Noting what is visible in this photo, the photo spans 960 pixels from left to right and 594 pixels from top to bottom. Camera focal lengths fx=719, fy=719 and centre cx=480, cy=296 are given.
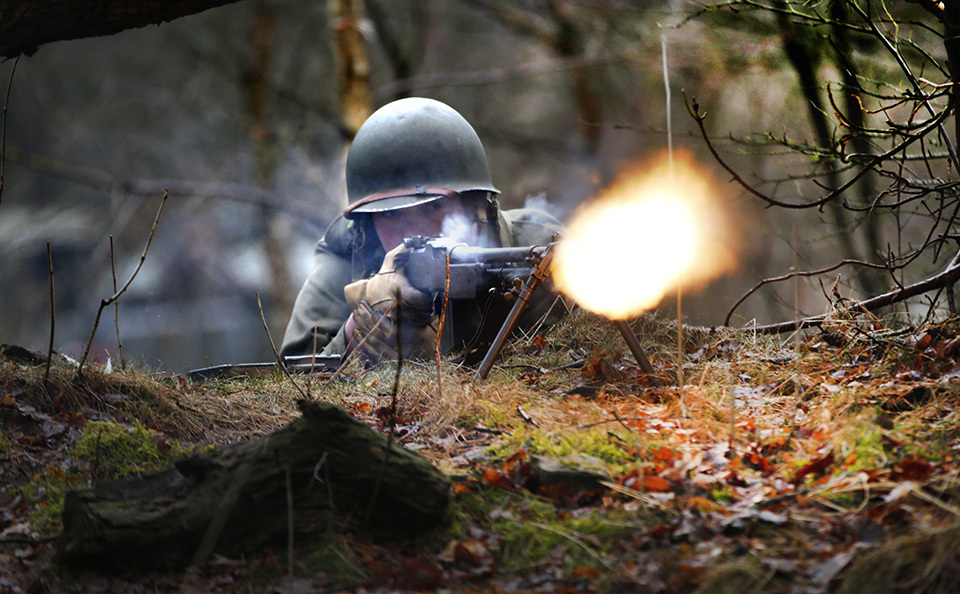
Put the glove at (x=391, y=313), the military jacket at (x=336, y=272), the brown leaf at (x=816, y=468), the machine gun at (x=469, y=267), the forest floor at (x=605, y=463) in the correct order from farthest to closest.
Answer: the military jacket at (x=336, y=272) → the glove at (x=391, y=313) → the machine gun at (x=469, y=267) → the brown leaf at (x=816, y=468) → the forest floor at (x=605, y=463)

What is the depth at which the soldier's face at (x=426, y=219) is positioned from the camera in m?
5.12

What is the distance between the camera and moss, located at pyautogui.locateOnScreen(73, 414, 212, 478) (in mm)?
2660

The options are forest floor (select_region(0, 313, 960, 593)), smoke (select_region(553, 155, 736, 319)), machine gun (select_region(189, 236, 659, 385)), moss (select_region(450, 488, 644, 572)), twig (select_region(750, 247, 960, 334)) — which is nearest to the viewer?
forest floor (select_region(0, 313, 960, 593))

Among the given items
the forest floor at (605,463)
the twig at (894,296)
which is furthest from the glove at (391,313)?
the twig at (894,296)

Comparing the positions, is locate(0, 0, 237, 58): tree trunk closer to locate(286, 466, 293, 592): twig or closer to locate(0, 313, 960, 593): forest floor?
locate(0, 313, 960, 593): forest floor

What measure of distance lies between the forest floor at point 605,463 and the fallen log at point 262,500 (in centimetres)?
5

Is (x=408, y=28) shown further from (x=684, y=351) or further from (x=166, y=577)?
(x=166, y=577)

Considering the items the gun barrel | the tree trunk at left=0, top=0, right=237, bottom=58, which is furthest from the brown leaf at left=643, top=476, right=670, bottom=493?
the tree trunk at left=0, top=0, right=237, bottom=58

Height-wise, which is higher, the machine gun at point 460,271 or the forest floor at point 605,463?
the machine gun at point 460,271

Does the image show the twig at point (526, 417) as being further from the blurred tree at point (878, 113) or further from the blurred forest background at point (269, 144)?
the blurred forest background at point (269, 144)

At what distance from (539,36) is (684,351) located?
699 centimetres

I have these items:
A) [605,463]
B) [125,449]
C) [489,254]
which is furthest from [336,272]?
[605,463]

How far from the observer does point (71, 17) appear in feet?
9.27

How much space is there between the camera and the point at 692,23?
6.82 metres
